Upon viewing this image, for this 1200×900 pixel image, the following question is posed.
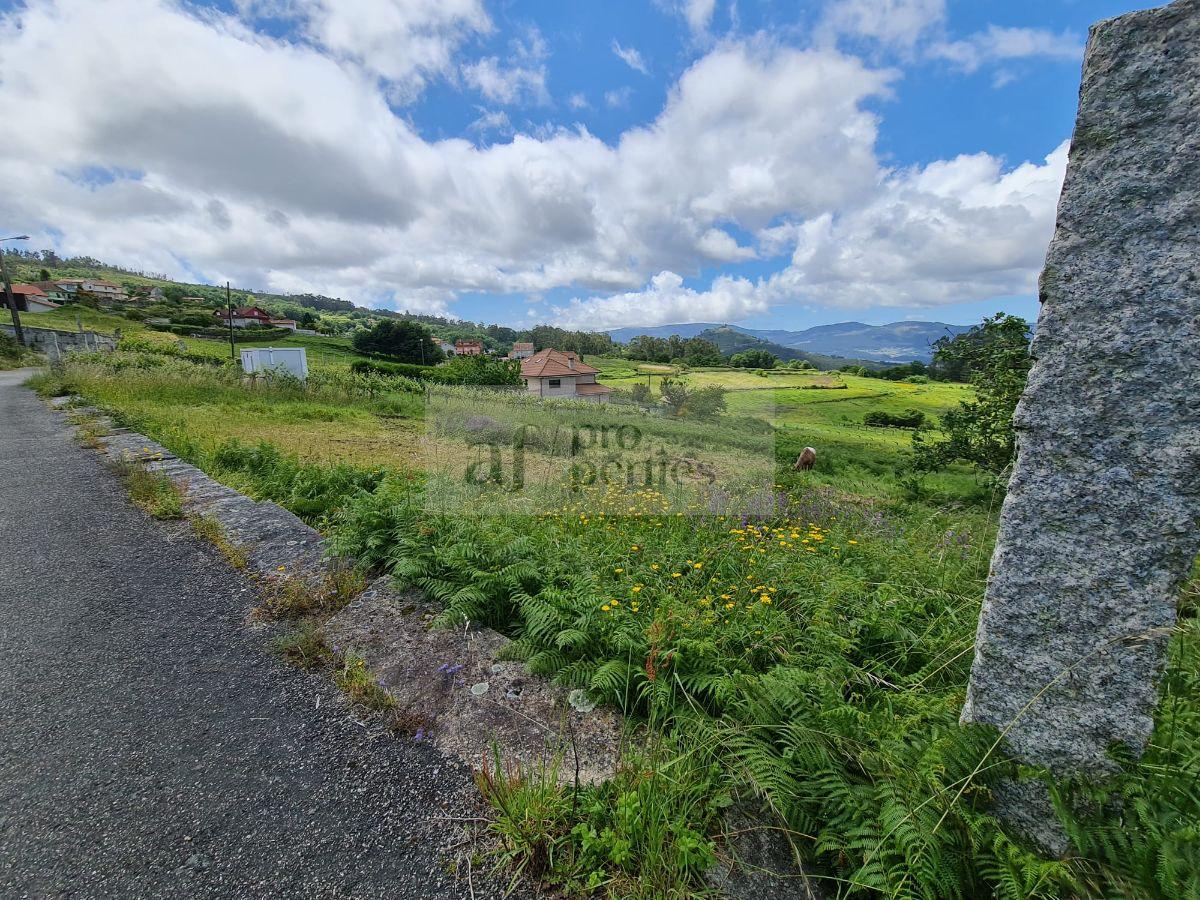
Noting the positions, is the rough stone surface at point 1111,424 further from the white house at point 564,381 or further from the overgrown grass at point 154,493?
the white house at point 564,381

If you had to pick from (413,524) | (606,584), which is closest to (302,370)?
(413,524)

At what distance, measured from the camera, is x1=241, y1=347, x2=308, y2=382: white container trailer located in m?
23.1

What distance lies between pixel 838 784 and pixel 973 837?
410 millimetres

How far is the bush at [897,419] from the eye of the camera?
25.6m

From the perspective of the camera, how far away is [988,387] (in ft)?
36.0

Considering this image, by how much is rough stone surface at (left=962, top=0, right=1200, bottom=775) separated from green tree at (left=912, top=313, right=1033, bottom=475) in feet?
34.4

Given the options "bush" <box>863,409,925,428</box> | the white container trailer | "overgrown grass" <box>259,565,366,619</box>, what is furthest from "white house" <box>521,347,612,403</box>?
"overgrown grass" <box>259,565,366,619</box>

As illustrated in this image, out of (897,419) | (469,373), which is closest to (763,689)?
(897,419)

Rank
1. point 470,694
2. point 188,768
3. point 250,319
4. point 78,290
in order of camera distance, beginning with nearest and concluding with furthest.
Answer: point 188,768, point 470,694, point 78,290, point 250,319

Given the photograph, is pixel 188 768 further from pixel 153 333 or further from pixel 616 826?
pixel 153 333

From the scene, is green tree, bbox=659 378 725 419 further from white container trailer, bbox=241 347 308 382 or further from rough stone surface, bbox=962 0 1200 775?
white container trailer, bbox=241 347 308 382

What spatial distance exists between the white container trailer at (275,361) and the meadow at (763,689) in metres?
20.9

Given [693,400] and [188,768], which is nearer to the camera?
[188,768]

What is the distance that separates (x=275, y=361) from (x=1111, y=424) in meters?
29.1
